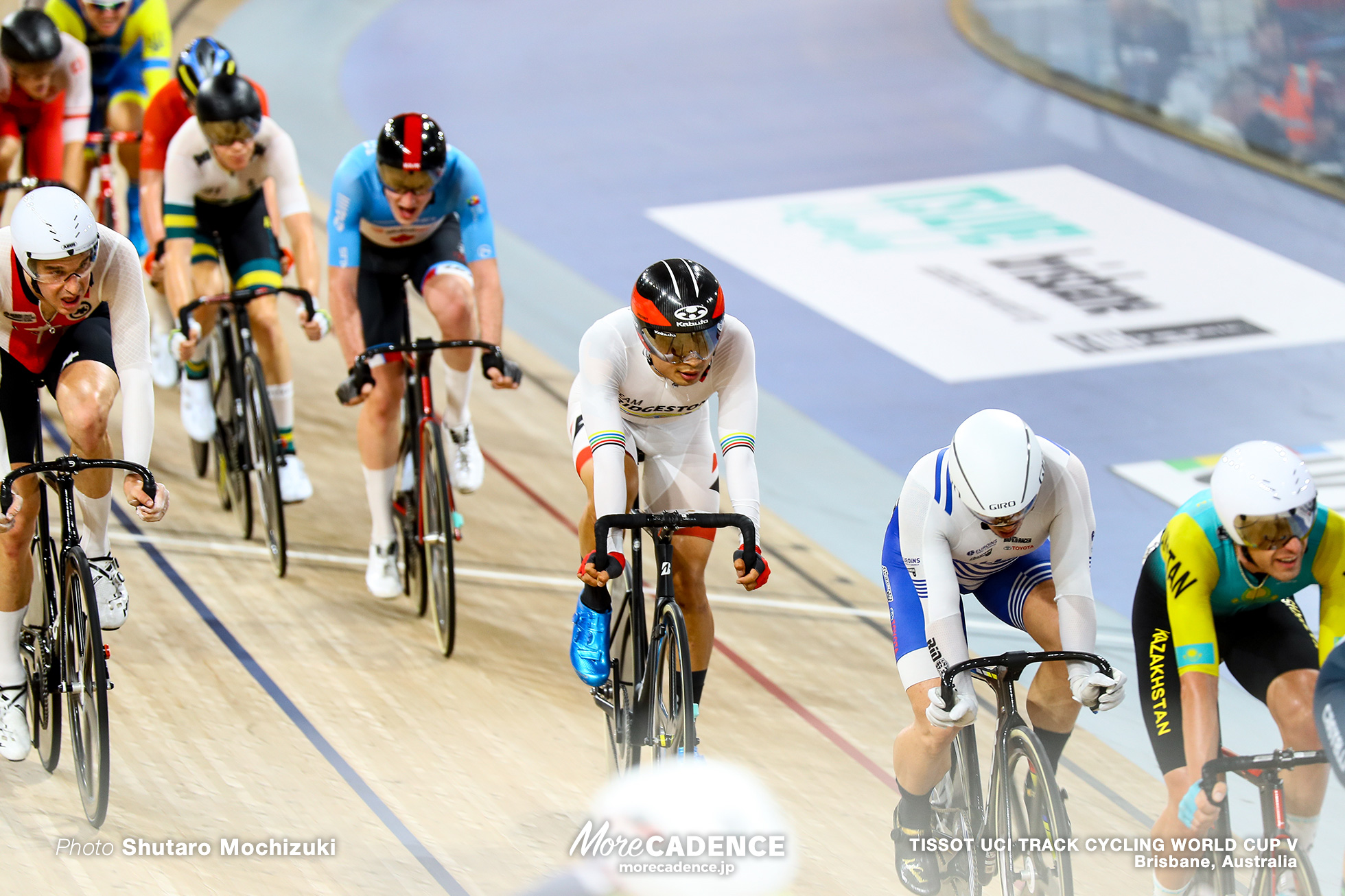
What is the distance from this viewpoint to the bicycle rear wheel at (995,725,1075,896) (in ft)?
9.51

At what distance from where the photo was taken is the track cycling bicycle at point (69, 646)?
10.9ft

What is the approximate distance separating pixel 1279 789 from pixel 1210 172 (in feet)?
22.9

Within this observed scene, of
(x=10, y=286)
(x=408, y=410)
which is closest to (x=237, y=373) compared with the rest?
(x=408, y=410)

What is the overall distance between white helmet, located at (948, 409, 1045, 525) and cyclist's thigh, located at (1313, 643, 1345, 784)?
0.59 m

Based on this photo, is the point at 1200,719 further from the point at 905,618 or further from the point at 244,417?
the point at 244,417

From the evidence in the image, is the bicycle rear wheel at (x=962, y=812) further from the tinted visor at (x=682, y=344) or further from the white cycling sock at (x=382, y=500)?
the white cycling sock at (x=382, y=500)

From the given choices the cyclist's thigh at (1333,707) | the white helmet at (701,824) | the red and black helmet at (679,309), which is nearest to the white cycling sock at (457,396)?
the red and black helmet at (679,309)

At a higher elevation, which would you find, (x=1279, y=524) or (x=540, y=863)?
(x=1279, y=524)

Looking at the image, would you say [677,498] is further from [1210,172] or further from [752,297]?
[1210,172]

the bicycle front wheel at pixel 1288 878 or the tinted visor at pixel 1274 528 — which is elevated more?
the tinted visor at pixel 1274 528

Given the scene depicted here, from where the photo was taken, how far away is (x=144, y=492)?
3293 millimetres

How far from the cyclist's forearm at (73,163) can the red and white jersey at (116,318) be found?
276 centimetres

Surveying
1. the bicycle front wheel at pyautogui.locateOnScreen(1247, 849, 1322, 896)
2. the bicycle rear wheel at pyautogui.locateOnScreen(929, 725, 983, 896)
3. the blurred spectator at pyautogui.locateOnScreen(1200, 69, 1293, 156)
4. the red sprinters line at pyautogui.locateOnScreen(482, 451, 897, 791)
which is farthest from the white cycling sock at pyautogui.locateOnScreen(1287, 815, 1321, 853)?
the blurred spectator at pyautogui.locateOnScreen(1200, 69, 1293, 156)

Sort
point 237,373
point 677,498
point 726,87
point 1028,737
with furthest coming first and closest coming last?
point 726,87 < point 237,373 < point 677,498 < point 1028,737
